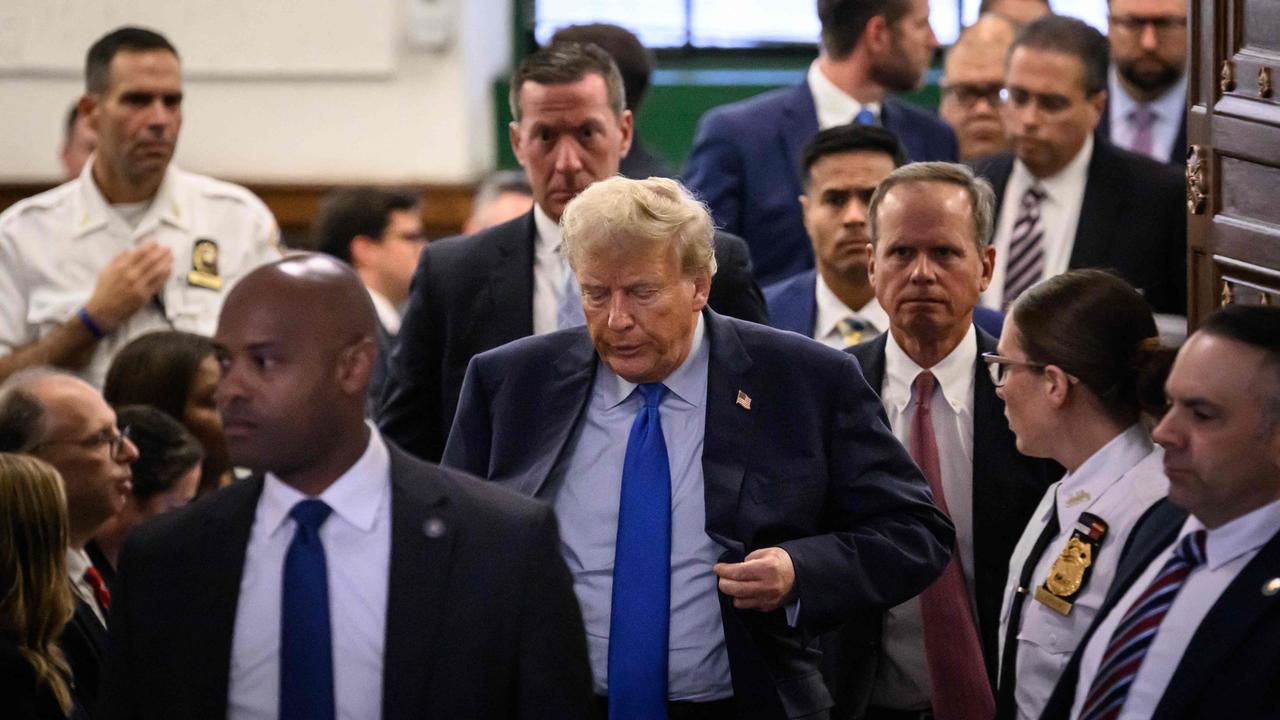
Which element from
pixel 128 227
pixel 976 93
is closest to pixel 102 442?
pixel 128 227

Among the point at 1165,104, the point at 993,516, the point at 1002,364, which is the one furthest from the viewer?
the point at 1165,104

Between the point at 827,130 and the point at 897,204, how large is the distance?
791 mm

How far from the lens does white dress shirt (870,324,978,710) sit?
3420mm

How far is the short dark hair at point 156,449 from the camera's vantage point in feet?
13.4

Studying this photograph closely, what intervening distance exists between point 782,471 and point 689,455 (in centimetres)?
16

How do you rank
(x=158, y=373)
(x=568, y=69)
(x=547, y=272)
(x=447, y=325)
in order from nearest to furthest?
(x=447, y=325)
(x=547, y=272)
(x=568, y=69)
(x=158, y=373)

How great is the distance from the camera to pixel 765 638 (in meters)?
2.97

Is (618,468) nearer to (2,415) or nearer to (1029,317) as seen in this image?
(1029,317)

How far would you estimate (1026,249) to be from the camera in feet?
16.1

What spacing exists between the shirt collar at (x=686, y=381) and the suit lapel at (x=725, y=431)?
0.03 meters

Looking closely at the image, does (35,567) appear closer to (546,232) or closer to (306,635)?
(306,635)

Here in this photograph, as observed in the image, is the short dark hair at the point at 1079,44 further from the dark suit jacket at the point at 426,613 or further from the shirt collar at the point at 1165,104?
the dark suit jacket at the point at 426,613

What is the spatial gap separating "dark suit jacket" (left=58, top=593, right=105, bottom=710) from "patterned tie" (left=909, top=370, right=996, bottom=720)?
151 centimetres

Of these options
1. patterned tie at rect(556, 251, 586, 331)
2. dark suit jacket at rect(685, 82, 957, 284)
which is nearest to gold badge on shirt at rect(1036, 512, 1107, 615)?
patterned tie at rect(556, 251, 586, 331)
